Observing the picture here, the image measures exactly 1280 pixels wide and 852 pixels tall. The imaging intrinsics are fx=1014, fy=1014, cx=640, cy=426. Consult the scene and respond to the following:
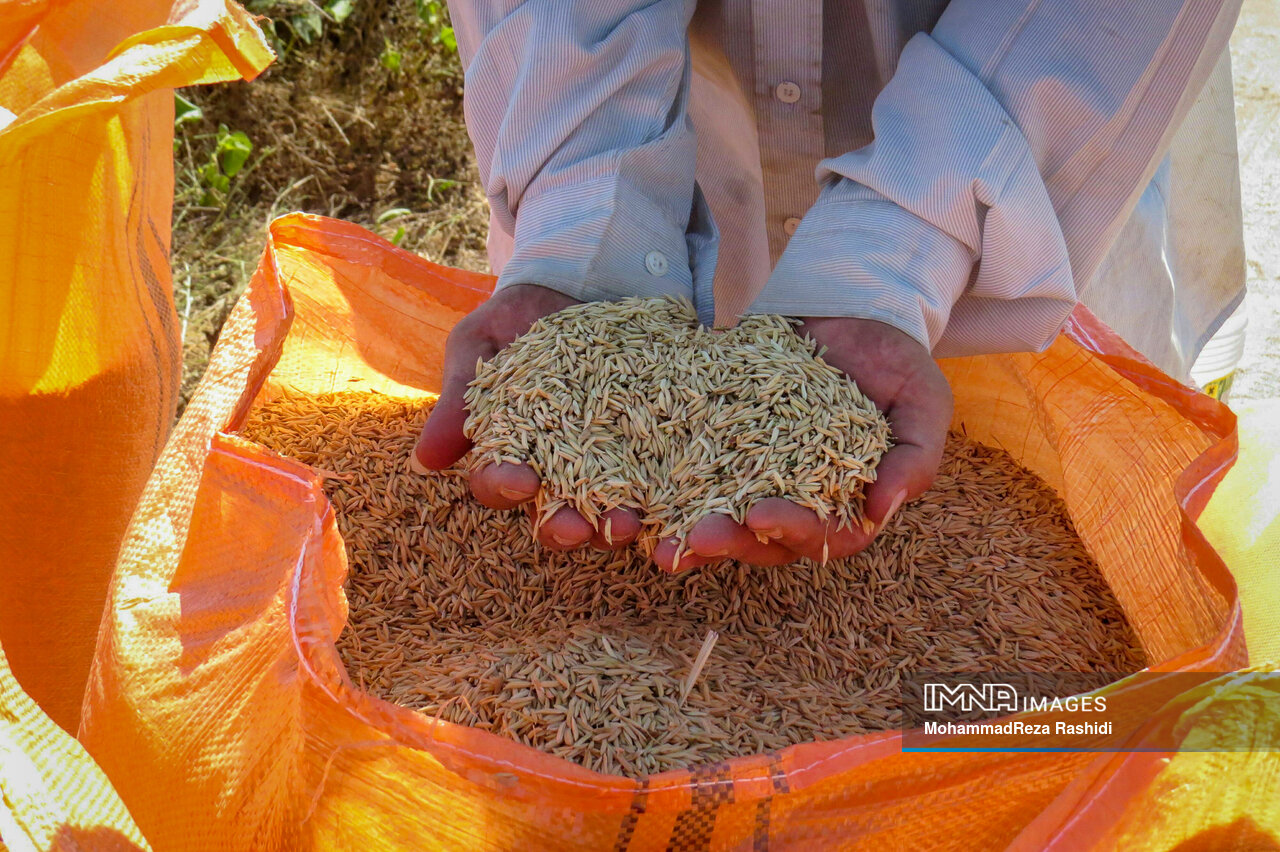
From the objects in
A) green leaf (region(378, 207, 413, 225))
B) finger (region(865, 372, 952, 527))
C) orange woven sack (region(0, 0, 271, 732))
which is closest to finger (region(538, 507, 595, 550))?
finger (region(865, 372, 952, 527))

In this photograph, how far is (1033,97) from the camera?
4.81 feet

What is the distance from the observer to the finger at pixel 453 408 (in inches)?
56.1

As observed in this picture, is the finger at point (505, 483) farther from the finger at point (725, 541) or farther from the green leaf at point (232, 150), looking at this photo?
the green leaf at point (232, 150)

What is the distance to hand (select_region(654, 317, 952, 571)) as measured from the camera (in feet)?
4.19

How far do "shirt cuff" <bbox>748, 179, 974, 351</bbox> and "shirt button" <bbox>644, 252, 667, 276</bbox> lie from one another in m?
0.17

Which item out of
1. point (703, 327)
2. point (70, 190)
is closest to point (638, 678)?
point (703, 327)

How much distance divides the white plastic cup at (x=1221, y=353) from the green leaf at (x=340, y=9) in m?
2.71

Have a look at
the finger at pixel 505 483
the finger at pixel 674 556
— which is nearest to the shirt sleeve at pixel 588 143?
the finger at pixel 505 483

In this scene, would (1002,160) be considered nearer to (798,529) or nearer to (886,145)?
(886,145)

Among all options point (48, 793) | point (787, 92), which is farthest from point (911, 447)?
point (48, 793)

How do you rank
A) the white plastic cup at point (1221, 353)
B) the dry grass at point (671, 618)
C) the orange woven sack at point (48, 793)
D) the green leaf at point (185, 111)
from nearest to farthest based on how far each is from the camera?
the orange woven sack at point (48, 793)
the dry grass at point (671, 618)
the white plastic cup at point (1221, 353)
the green leaf at point (185, 111)

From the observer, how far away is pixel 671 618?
4.73ft

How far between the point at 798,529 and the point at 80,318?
127 cm

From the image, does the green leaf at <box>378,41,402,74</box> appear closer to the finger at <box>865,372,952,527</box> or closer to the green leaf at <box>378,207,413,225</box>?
the green leaf at <box>378,207,413,225</box>
